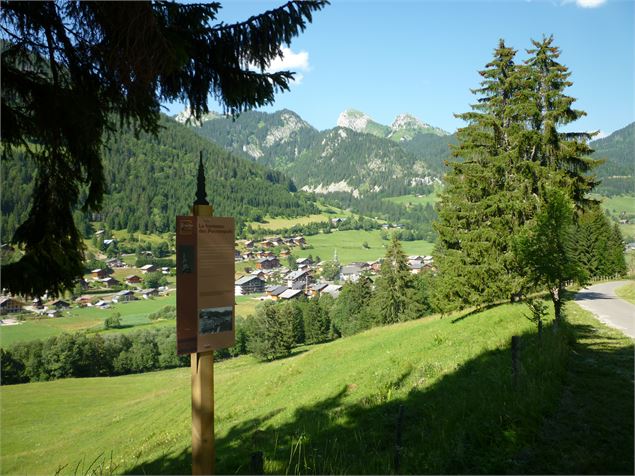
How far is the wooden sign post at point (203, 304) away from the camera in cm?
411

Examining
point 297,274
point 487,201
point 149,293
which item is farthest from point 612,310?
point 297,274

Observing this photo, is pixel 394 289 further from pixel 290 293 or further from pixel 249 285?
pixel 249 285

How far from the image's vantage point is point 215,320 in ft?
14.0

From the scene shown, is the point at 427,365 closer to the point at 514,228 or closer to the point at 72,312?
the point at 514,228

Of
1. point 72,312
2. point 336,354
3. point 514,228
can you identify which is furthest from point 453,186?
point 72,312

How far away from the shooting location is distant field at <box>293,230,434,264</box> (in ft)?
552

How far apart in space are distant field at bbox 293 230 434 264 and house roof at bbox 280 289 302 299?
48.0m

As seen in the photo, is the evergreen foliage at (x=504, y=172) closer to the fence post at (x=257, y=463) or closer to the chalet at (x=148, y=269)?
the fence post at (x=257, y=463)

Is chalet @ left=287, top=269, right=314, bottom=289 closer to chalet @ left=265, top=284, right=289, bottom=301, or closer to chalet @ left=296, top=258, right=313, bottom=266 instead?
chalet @ left=265, top=284, right=289, bottom=301

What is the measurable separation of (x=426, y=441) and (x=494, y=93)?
21060 millimetres

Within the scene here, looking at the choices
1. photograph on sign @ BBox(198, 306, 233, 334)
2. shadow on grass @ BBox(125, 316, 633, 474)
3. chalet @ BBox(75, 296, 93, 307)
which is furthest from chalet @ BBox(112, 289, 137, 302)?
photograph on sign @ BBox(198, 306, 233, 334)

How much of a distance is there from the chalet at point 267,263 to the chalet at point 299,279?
44.9ft

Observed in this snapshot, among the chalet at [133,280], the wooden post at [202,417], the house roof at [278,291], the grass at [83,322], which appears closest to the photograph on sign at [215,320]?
the wooden post at [202,417]

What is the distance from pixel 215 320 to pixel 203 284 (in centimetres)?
43
